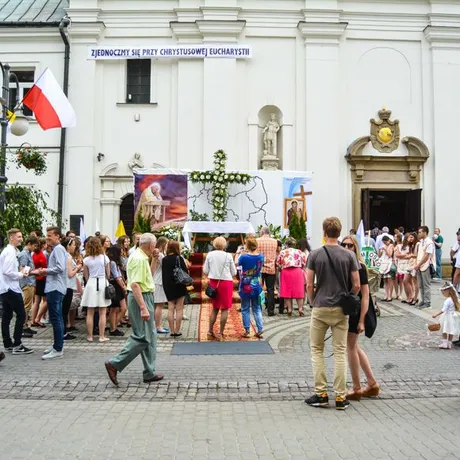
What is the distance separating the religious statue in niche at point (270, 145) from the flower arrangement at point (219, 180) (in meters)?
2.48

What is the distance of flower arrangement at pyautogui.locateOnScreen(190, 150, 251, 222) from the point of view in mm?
18219

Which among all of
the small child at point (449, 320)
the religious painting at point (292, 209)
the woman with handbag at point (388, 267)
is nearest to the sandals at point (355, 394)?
the small child at point (449, 320)

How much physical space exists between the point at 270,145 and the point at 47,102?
9.70 meters

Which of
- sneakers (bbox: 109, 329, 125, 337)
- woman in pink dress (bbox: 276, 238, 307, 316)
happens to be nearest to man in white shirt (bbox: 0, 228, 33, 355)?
sneakers (bbox: 109, 329, 125, 337)

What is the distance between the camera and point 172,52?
20844mm

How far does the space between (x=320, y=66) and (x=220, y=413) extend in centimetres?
1756

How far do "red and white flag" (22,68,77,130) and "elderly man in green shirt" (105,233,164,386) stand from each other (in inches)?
297

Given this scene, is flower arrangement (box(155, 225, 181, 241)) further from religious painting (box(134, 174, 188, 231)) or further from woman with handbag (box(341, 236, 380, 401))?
woman with handbag (box(341, 236, 380, 401))

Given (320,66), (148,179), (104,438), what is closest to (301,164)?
(320,66)

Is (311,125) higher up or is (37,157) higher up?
(311,125)

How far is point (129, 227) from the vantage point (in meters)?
21.0

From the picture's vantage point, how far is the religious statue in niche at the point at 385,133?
2119cm

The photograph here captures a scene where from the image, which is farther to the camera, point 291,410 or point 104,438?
point 291,410

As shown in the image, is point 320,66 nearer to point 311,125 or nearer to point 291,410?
point 311,125
